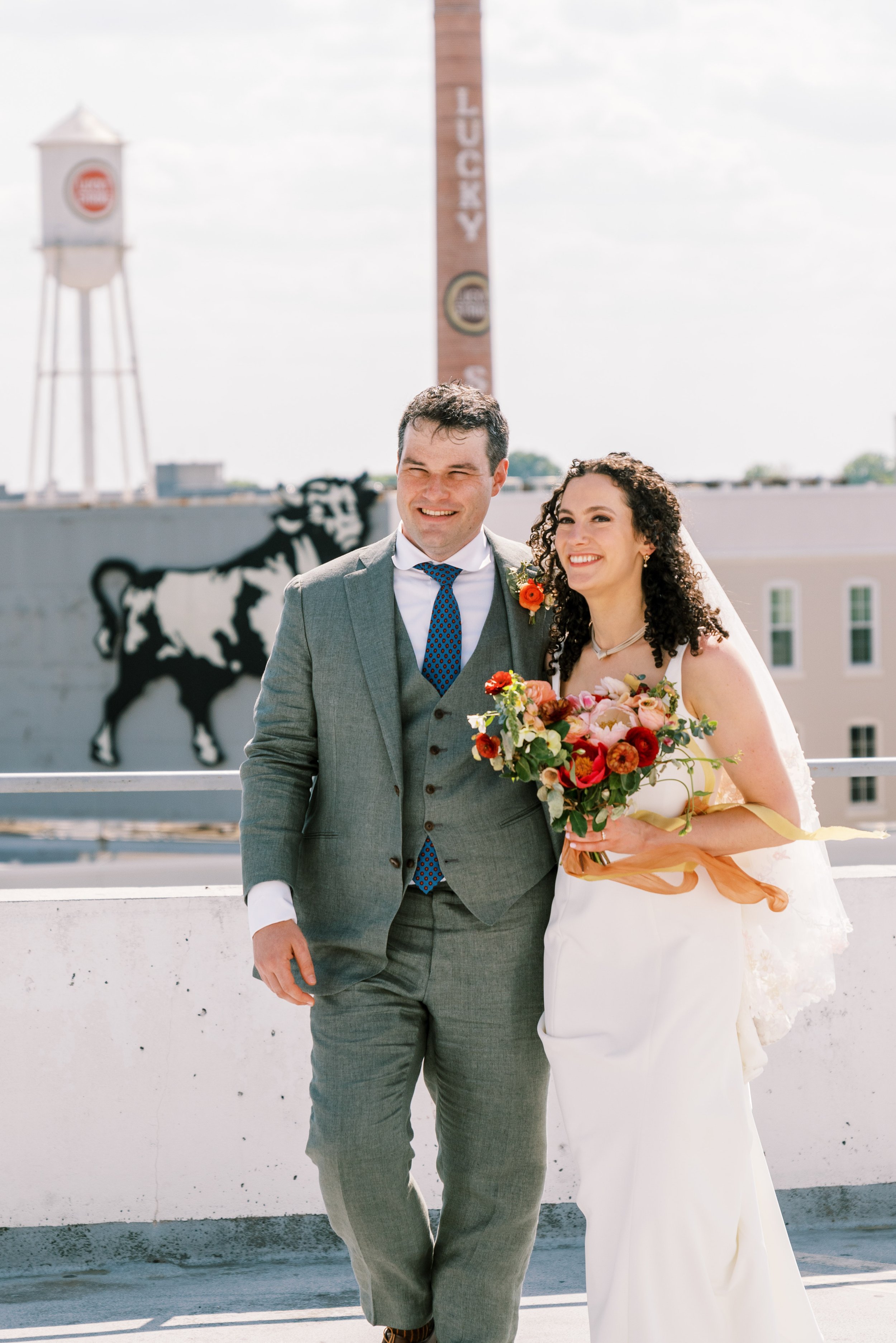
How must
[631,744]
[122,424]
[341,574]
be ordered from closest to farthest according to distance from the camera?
[631,744] → [341,574] → [122,424]

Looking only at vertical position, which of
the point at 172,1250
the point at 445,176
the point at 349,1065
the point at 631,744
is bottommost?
the point at 172,1250

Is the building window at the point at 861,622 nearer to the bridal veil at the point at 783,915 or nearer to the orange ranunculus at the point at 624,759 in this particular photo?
the bridal veil at the point at 783,915

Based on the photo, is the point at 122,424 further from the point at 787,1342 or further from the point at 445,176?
the point at 787,1342

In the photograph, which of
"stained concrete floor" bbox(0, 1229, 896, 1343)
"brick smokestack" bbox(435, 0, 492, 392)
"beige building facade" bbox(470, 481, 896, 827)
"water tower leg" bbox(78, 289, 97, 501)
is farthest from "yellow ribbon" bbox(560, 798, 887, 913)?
"water tower leg" bbox(78, 289, 97, 501)

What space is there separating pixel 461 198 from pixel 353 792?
3178 cm

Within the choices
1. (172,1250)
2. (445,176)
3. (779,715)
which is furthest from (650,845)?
(445,176)

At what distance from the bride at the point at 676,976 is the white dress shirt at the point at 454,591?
211 mm

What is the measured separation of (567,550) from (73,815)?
29085 mm

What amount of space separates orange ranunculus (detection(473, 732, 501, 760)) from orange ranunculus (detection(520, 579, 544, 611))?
17.1 inches

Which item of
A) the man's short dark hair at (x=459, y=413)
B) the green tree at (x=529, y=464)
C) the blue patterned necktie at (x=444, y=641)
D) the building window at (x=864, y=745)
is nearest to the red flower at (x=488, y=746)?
the blue patterned necktie at (x=444, y=641)

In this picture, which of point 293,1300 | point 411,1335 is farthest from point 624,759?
point 293,1300

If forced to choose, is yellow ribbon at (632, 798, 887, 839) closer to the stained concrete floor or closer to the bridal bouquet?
the bridal bouquet

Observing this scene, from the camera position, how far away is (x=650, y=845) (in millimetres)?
3252

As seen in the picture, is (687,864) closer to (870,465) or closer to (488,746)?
(488,746)
